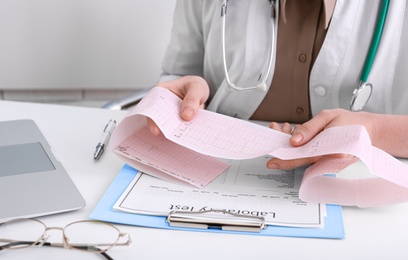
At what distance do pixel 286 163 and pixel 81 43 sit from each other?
1.09 meters

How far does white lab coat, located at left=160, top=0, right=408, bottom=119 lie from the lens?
114 centimetres

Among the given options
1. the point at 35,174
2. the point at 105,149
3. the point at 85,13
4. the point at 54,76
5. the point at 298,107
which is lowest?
the point at 35,174

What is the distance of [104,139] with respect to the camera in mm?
1010

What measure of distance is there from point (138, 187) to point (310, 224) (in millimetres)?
247

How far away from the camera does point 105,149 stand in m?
0.99

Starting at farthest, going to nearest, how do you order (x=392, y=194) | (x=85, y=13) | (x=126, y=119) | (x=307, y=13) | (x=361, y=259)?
(x=85, y=13) → (x=307, y=13) → (x=126, y=119) → (x=392, y=194) → (x=361, y=259)

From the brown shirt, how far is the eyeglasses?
603 millimetres

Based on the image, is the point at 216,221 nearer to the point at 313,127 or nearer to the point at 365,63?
the point at 313,127

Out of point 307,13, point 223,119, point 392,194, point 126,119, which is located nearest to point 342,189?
point 392,194

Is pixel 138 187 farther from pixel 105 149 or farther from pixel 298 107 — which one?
pixel 298 107

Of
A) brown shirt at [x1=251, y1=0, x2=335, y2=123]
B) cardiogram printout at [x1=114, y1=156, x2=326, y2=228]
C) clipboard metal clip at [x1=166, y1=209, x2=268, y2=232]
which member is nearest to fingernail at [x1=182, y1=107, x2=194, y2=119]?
cardiogram printout at [x1=114, y1=156, x2=326, y2=228]

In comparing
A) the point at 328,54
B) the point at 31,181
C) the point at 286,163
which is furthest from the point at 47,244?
the point at 328,54

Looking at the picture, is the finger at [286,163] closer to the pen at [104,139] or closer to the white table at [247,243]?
the white table at [247,243]

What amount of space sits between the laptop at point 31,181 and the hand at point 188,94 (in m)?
0.17
